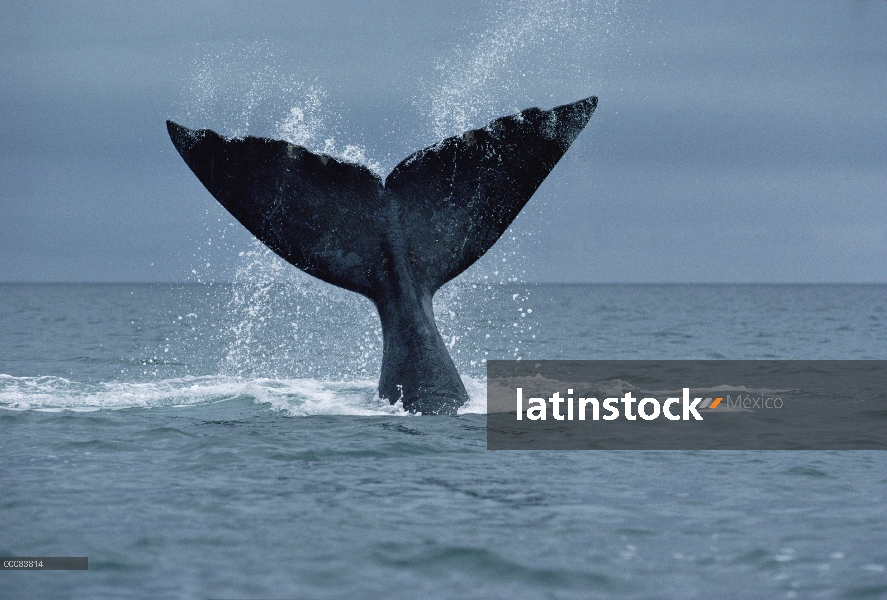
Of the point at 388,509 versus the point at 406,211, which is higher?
the point at 406,211

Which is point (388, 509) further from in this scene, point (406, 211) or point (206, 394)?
point (206, 394)

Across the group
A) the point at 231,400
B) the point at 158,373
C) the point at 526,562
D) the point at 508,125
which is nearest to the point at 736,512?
the point at 526,562

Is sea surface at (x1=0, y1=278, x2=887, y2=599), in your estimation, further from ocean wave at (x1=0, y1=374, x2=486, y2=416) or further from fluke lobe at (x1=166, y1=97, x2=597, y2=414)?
fluke lobe at (x1=166, y1=97, x2=597, y2=414)

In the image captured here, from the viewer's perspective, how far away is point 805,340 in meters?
28.1

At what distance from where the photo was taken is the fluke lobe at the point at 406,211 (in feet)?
27.7

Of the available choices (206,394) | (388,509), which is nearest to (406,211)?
(388,509)

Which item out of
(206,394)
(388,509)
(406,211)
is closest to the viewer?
(388,509)

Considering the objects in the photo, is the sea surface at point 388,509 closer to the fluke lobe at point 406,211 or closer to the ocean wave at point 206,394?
the ocean wave at point 206,394

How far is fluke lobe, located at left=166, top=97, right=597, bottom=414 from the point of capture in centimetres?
844

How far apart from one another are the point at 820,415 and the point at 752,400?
1.02 meters

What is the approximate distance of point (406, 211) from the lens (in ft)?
29.1

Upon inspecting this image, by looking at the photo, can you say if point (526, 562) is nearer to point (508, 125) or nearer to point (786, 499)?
point (786, 499)

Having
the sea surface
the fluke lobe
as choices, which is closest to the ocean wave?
the sea surface

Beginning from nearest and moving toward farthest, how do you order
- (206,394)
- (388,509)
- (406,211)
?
(388,509), (406,211), (206,394)
